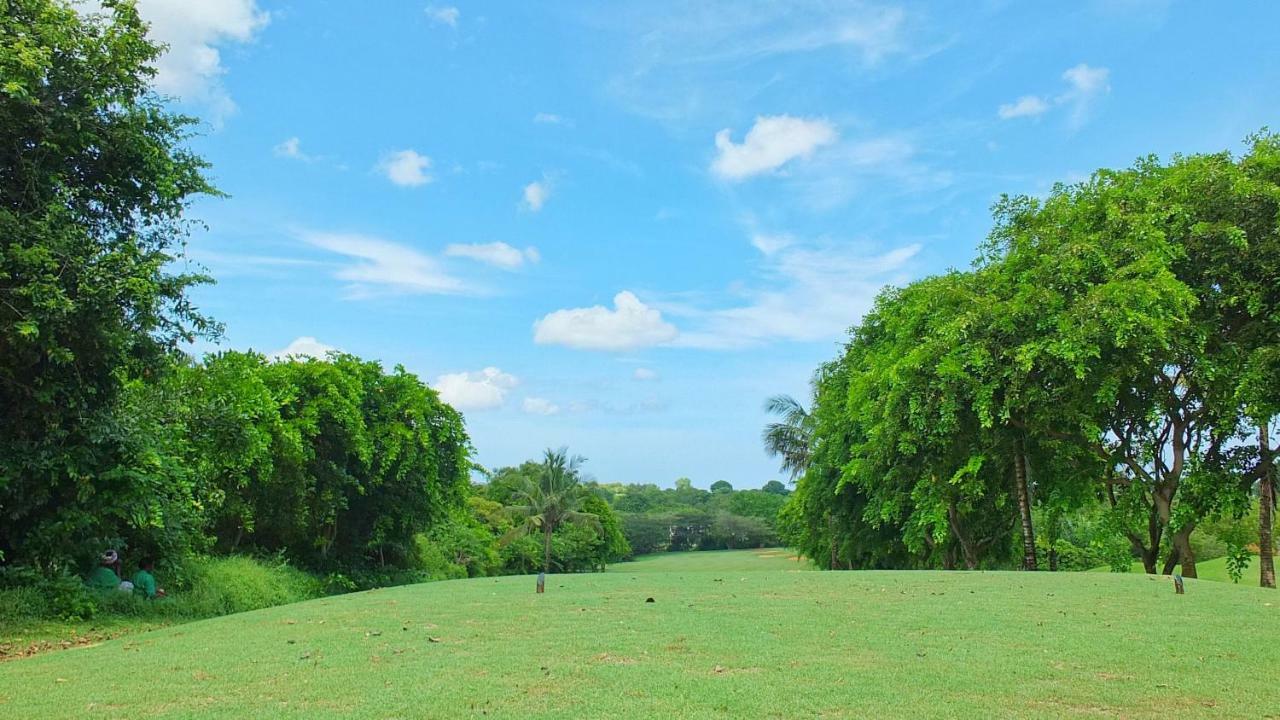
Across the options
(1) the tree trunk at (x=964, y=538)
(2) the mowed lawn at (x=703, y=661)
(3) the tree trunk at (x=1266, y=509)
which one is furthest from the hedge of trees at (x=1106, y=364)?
(2) the mowed lawn at (x=703, y=661)

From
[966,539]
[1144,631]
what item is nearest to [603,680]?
[1144,631]

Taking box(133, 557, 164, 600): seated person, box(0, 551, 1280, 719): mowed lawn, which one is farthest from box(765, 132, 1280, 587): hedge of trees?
box(133, 557, 164, 600): seated person

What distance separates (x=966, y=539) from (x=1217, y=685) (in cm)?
2137

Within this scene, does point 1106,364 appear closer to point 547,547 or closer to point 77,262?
point 77,262

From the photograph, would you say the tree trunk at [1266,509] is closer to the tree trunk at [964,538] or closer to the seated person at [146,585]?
the tree trunk at [964,538]

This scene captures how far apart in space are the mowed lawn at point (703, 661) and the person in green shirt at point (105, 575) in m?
4.21

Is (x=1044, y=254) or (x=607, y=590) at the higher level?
(x=1044, y=254)

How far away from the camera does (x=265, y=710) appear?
489 centimetres

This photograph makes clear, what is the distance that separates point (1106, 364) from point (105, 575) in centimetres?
1876

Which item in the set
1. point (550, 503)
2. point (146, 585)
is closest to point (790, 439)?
point (550, 503)

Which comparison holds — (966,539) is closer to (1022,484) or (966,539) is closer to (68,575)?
(1022,484)

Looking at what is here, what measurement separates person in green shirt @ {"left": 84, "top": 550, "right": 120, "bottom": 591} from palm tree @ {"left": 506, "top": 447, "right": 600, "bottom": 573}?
34.3 metres

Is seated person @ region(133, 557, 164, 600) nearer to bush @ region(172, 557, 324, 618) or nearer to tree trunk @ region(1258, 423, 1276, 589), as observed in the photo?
bush @ region(172, 557, 324, 618)

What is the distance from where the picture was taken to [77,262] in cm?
951
